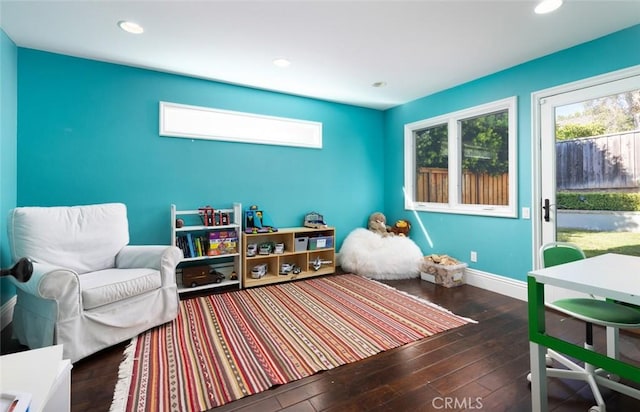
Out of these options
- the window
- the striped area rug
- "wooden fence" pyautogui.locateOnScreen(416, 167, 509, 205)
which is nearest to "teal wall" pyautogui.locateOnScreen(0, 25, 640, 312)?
the window

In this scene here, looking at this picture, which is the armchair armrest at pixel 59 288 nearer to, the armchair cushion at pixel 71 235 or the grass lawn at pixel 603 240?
the armchair cushion at pixel 71 235

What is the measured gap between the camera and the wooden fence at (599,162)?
2.40 m

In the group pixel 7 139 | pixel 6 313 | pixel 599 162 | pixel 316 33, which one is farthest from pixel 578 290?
pixel 7 139

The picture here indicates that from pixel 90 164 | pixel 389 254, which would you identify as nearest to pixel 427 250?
pixel 389 254

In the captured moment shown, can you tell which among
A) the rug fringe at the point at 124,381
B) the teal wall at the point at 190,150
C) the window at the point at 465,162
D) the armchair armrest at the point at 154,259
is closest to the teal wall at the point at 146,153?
the teal wall at the point at 190,150

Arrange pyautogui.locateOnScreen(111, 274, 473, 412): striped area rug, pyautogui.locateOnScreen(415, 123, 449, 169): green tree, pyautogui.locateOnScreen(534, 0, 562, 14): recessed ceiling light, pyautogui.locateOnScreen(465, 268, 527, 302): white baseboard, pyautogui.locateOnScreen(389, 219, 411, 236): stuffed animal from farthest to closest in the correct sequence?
1. pyautogui.locateOnScreen(389, 219, 411, 236): stuffed animal
2. pyautogui.locateOnScreen(415, 123, 449, 169): green tree
3. pyautogui.locateOnScreen(465, 268, 527, 302): white baseboard
4. pyautogui.locateOnScreen(534, 0, 562, 14): recessed ceiling light
5. pyautogui.locateOnScreen(111, 274, 473, 412): striped area rug

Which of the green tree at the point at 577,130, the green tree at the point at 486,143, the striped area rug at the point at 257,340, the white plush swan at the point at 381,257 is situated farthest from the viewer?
the white plush swan at the point at 381,257

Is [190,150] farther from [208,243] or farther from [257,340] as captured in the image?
[257,340]

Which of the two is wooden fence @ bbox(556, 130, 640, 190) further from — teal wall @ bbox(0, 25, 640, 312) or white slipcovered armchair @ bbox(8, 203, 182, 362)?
white slipcovered armchair @ bbox(8, 203, 182, 362)

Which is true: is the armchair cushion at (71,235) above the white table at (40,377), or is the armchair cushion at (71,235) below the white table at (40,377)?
above

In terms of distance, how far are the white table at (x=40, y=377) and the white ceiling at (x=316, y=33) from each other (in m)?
2.24

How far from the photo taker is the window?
3.22 metres

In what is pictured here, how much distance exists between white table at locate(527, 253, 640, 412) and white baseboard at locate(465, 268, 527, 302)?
1572 mm

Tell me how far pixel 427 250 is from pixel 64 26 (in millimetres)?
4464
